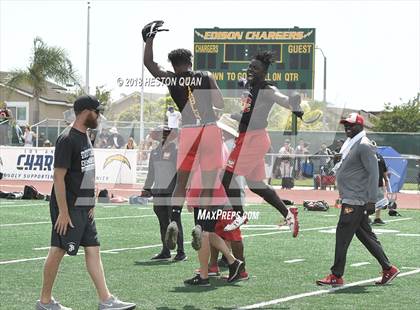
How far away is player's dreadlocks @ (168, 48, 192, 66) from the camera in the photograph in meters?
9.20

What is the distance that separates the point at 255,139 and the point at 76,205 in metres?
2.46

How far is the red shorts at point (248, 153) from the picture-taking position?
Result: 31.4ft

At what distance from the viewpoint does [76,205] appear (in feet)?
26.2

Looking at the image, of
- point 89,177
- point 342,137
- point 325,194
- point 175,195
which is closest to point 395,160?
point 325,194

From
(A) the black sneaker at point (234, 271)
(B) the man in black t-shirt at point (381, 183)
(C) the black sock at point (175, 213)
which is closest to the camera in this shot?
(A) the black sneaker at point (234, 271)

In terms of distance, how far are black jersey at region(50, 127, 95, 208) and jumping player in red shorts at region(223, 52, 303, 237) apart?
207cm

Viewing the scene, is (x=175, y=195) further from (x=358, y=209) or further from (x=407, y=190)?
(x=407, y=190)

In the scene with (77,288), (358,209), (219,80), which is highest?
(219,80)

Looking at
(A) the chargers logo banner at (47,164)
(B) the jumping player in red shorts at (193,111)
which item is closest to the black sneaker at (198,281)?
(B) the jumping player in red shorts at (193,111)

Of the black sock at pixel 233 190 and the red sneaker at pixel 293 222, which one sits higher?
→ the black sock at pixel 233 190

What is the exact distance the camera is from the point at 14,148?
1203 inches

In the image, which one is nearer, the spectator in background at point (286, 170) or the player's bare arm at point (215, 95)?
the player's bare arm at point (215, 95)

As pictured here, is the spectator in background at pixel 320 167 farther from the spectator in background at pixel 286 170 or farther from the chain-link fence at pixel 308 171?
the spectator in background at pixel 286 170

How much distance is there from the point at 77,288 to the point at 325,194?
18.7 meters
